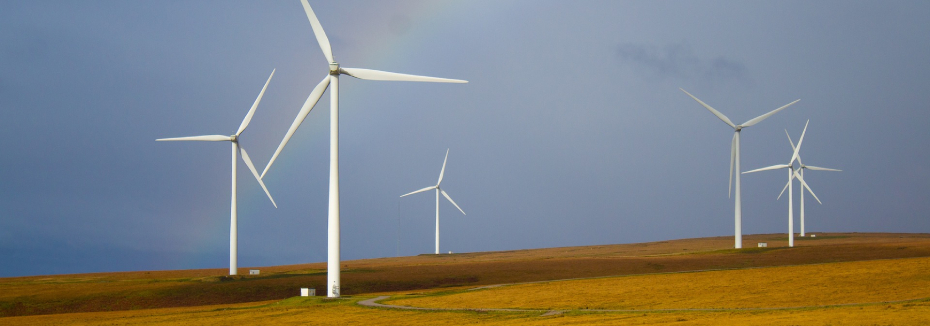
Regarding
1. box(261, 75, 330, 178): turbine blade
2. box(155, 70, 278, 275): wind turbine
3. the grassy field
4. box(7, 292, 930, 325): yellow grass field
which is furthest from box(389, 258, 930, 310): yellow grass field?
box(155, 70, 278, 275): wind turbine

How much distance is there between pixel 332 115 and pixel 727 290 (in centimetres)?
3181

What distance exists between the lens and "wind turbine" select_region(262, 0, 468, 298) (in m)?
60.4

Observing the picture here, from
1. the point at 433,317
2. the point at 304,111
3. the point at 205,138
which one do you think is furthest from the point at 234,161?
the point at 433,317

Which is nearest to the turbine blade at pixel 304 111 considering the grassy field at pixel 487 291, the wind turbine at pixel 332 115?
the wind turbine at pixel 332 115

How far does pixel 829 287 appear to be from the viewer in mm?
53938

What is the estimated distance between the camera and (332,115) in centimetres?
6181

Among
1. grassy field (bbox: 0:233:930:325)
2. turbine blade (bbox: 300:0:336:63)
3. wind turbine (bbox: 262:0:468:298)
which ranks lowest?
grassy field (bbox: 0:233:930:325)

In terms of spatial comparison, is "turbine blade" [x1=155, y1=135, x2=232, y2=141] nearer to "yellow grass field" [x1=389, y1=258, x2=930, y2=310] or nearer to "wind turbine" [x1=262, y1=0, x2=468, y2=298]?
"wind turbine" [x1=262, y1=0, x2=468, y2=298]

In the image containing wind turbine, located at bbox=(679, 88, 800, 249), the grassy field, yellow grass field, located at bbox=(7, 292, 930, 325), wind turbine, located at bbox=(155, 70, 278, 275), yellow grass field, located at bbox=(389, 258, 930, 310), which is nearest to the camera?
yellow grass field, located at bbox=(7, 292, 930, 325)

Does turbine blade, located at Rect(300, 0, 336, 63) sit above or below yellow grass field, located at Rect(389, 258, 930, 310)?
above

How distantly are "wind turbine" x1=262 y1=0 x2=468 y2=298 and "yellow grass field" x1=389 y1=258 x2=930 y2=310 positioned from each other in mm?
5728

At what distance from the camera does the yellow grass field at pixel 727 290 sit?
158 feet

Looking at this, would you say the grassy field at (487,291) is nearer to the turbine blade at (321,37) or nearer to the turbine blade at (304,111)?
the turbine blade at (304,111)

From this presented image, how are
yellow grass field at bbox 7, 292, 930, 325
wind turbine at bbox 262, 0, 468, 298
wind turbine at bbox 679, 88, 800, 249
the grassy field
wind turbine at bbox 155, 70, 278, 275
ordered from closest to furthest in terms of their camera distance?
yellow grass field at bbox 7, 292, 930, 325 < the grassy field < wind turbine at bbox 262, 0, 468, 298 < wind turbine at bbox 155, 70, 278, 275 < wind turbine at bbox 679, 88, 800, 249
